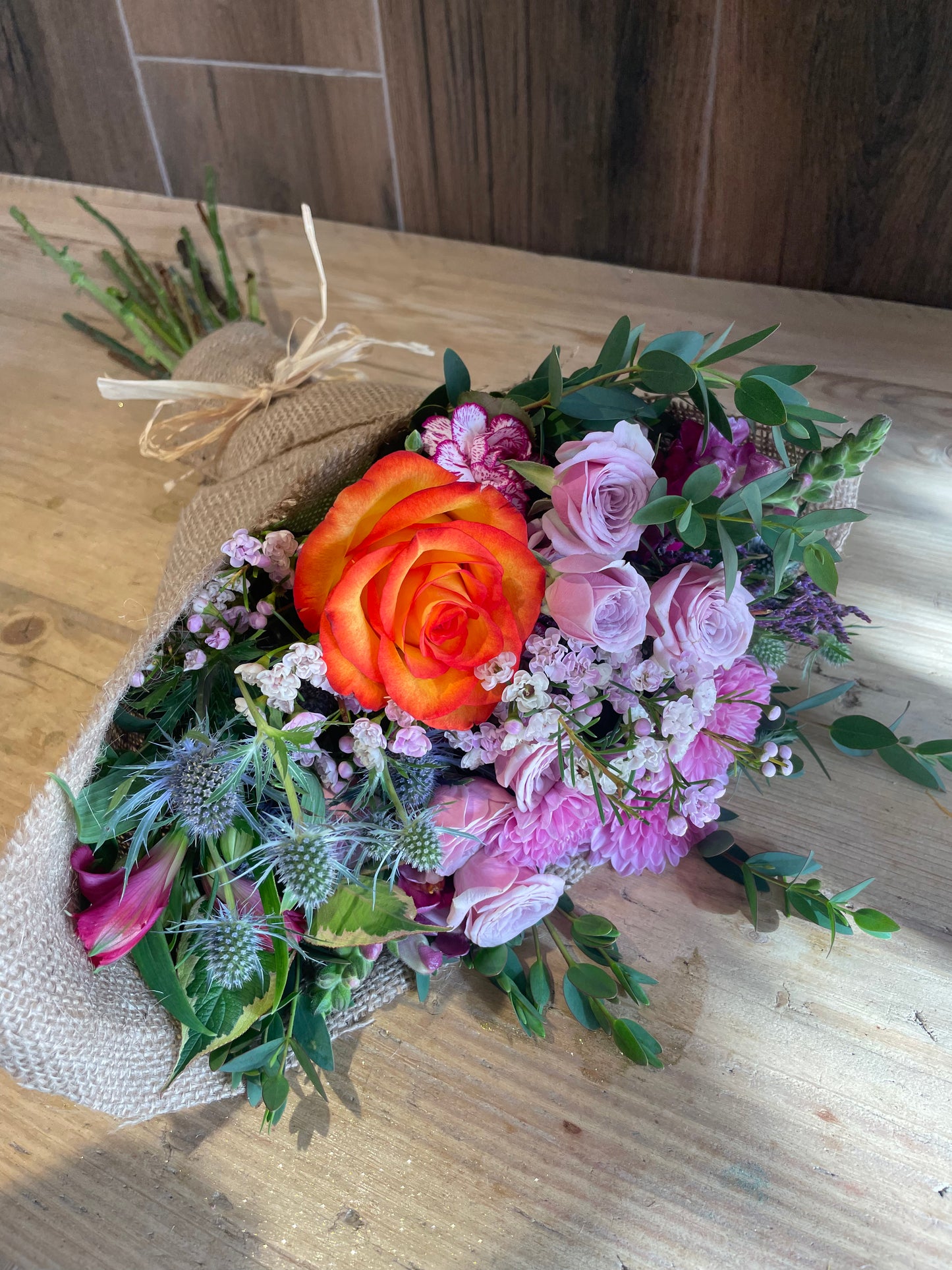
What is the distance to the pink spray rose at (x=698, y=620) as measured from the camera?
1.72 ft

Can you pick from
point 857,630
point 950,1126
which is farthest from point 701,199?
point 950,1126

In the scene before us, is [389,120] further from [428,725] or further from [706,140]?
[428,725]

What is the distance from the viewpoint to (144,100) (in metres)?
1.62

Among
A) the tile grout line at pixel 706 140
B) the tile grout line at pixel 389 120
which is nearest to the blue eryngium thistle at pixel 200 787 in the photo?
the tile grout line at pixel 706 140

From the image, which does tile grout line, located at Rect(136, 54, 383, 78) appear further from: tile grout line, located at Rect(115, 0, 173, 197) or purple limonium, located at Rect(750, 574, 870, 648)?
purple limonium, located at Rect(750, 574, 870, 648)

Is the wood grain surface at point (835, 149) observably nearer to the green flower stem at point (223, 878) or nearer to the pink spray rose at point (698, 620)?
the pink spray rose at point (698, 620)

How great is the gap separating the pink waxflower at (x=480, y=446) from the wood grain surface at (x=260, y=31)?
1.09 m

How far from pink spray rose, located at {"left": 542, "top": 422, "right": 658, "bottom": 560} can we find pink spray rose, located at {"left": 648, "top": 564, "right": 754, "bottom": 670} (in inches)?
1.6

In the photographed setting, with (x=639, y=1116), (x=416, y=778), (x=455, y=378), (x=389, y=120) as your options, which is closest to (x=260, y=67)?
(x=389, y=120)

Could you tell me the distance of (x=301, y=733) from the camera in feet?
1.71

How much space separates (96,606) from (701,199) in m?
0.99

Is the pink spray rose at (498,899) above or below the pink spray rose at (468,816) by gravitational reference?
below

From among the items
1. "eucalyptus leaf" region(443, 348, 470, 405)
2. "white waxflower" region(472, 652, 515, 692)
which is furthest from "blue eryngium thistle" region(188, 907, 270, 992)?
"eucalyptus leaf" region(443, 348, 470, 405)

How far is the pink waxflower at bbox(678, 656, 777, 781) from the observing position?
60 centimetres
